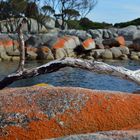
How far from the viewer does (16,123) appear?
5.67 meters

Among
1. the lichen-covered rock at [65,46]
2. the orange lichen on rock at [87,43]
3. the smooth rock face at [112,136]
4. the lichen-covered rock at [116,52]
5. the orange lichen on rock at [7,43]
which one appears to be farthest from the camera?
the orange lichen on rock at [87,43]

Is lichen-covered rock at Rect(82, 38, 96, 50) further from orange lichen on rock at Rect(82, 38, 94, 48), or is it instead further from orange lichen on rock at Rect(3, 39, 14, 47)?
orange lichen on rock at Rect(3, 39, 14, 47)

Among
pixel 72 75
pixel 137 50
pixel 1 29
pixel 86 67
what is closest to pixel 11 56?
pixel 137 50

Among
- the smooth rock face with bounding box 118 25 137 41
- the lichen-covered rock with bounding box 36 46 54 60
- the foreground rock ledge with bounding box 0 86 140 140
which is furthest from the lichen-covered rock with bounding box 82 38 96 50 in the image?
the foreground rock ledge with bounding box 0 86 140 140

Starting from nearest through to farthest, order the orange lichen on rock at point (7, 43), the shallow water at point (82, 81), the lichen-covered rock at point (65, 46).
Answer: the shallow water at point (82, 81) < the lichen-covered rock at point (65, 46) < the orange lichen on rock at point (7, 43)

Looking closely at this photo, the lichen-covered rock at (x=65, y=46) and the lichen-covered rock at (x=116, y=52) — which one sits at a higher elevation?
the lichen-covered rock at (x=65, y=46)

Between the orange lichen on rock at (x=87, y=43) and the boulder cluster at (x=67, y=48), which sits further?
the orange lichen on rock at (x=87, y=43)

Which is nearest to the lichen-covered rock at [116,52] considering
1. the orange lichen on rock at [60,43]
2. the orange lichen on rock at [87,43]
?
the orange lichen on rock at [87,43]

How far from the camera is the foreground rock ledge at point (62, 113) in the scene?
220 inches

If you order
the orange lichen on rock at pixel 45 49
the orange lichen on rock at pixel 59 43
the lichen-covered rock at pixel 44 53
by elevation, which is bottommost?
the lichen-covered rock at pixel 44 53

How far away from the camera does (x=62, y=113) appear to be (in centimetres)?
574

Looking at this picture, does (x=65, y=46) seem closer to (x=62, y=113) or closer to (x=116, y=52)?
(x=116, y=52)

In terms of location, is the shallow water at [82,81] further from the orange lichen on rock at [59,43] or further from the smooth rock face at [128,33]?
the smooth rock face at [128,33]

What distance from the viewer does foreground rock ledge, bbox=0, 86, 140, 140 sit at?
220 inches
